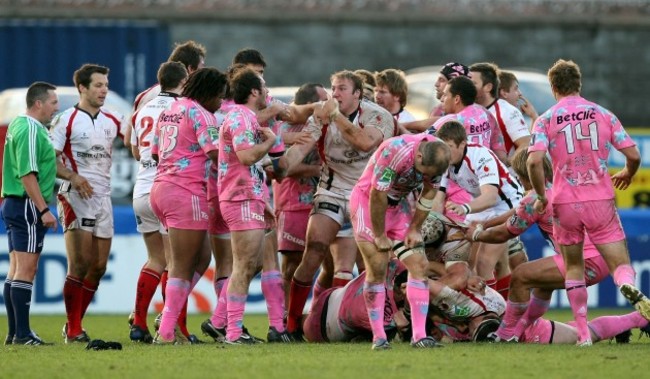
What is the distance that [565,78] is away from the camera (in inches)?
463

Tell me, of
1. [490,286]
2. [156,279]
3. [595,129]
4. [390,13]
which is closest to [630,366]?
[595,129]

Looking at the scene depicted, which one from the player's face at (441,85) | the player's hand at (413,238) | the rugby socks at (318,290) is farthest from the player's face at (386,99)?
the player's hand at (413,238)

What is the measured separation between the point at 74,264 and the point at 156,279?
2.55ft

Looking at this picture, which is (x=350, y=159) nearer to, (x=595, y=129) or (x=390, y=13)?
(x=595, y=129)

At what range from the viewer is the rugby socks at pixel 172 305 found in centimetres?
1215

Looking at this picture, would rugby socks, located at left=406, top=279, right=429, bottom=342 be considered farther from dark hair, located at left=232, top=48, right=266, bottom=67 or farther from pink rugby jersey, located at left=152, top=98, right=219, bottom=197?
dark hair, located at left=232, top=48, right=266, bottom=67

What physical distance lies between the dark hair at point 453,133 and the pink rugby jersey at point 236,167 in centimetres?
149

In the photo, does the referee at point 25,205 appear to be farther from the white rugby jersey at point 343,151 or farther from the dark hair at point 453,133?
the dark hair at point 453,133

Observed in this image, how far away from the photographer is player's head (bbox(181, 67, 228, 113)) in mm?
12195

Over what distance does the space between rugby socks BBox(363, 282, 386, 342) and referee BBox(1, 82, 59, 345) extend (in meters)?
2.91

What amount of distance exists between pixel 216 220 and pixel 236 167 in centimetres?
79

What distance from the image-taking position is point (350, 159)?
516 inches

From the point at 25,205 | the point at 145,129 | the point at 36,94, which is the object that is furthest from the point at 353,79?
the point at 25,205

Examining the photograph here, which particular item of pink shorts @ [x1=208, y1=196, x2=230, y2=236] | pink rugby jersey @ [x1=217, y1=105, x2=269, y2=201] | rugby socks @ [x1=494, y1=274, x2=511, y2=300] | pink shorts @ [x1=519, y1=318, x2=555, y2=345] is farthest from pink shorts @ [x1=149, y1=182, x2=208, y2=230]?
rugby socks @ [x1=494, y1=274, x2=511, y2=300]
